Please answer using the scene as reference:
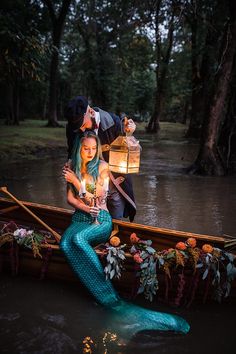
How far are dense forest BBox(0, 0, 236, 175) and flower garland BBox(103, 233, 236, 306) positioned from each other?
6609mm

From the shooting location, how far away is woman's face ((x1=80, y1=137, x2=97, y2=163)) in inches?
165

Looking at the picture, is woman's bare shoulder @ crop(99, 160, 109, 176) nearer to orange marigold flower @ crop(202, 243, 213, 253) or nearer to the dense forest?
orange marigold flower @ crop(202, 243, 213, 253)

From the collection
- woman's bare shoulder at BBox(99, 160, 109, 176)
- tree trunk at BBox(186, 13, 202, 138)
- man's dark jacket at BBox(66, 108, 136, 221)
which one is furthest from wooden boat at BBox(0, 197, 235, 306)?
tree trunk at BBox(186, 13, 202, 138)

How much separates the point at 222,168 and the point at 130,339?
31.5 ft

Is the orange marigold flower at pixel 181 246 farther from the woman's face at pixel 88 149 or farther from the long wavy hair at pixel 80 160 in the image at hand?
the woman's face at pixel 88 149

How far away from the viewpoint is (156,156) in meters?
18.0

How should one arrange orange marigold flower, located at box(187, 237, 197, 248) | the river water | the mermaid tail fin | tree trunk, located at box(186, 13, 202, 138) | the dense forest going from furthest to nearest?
1. tree trunk, located at box(186, 13, 202, 138)
2. the dense forest
3. orange marigold flower, located at box(187, 237, 197, 248)
4. the mermaid tail fin
5. the river water

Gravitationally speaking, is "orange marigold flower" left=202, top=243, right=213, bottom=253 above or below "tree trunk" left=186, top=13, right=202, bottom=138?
below

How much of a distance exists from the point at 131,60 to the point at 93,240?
29.5 metres

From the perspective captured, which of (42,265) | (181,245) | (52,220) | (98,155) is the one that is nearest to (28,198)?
(52,220)

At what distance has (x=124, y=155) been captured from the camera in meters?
4.20

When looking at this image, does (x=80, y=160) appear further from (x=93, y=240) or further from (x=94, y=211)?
(x=93, y=240)

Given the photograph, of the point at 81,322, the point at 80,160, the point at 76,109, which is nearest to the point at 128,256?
the point at 81,322

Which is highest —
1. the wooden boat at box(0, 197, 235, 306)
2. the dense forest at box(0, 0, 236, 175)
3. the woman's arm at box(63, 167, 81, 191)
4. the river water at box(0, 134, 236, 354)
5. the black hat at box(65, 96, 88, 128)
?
the dense forest at box(0, 0, 236, 175)
